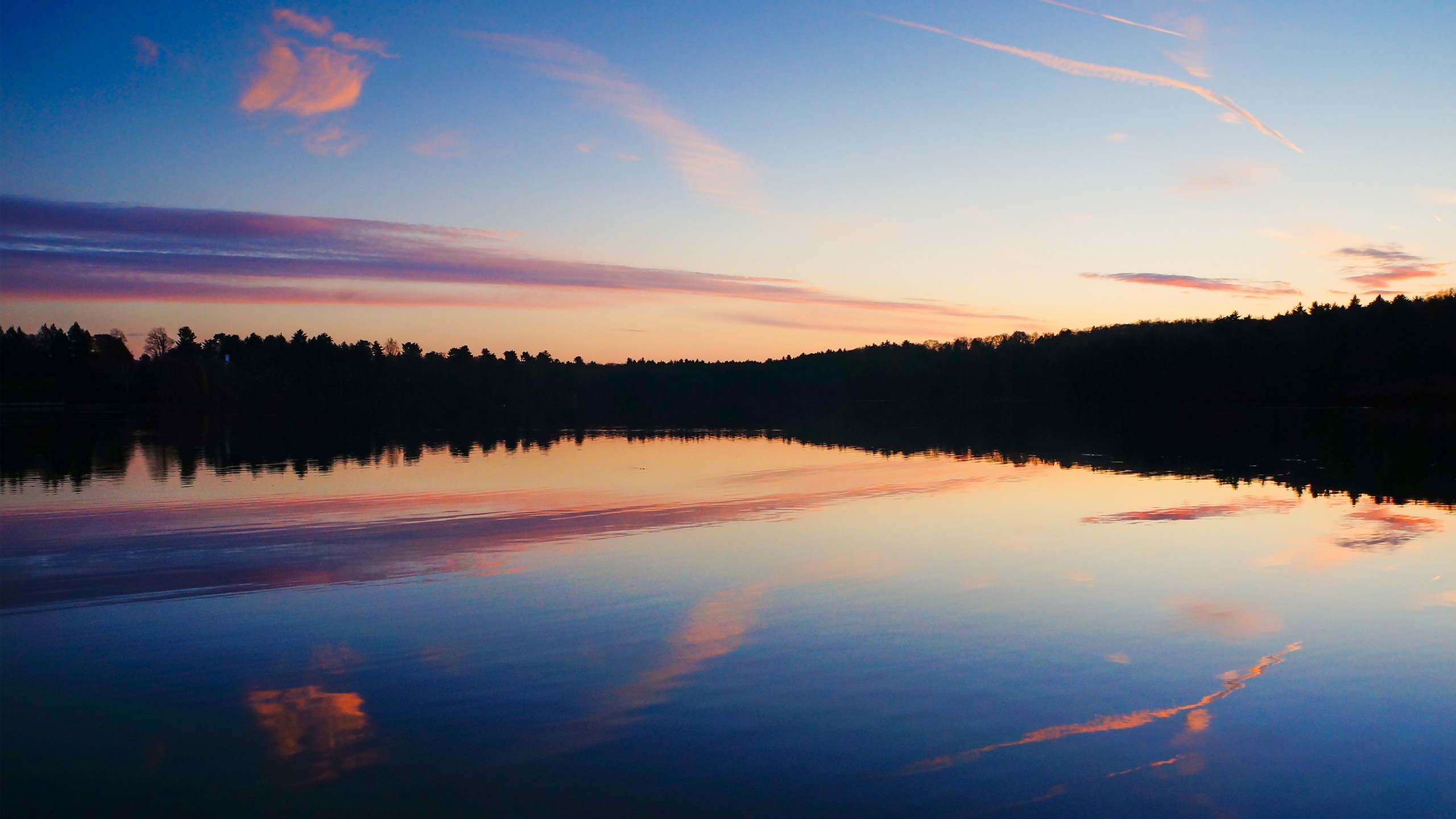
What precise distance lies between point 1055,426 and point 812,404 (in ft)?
251

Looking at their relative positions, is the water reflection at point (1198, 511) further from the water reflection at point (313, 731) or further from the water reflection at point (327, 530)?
the water reflection at point (313, 731)

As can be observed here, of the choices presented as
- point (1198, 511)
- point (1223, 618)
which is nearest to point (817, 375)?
point (1198, 511)

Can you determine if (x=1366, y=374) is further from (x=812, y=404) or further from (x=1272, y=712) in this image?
(x=1272, y=712)

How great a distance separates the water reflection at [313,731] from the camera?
6.54 metres

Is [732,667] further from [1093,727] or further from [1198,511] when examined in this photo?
[1198,511]

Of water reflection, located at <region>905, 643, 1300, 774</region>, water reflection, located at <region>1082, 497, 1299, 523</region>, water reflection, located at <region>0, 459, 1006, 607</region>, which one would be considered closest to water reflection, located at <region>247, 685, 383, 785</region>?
water reflection, located at <region>905, 643, 1300, 774</region>

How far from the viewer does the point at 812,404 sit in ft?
457

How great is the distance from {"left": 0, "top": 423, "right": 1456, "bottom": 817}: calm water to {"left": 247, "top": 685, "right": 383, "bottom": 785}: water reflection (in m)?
0.03

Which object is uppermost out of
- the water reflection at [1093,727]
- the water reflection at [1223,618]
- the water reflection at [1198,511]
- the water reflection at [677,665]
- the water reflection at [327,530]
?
the water reflection at [1198,511]

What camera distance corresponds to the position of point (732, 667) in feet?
28.6

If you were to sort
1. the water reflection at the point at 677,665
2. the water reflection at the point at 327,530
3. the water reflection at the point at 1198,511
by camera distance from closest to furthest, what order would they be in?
the water reflection at the point at 677,665 < the water reflection at the point at 327,530 < the water reflection at the point at 1198,511

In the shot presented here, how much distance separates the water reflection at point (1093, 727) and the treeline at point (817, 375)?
6736 centimetres

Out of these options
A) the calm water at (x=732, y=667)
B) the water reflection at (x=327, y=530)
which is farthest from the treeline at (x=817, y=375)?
the calm water at (x=732, y=667)

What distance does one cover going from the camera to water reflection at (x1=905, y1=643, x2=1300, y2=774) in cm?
659
